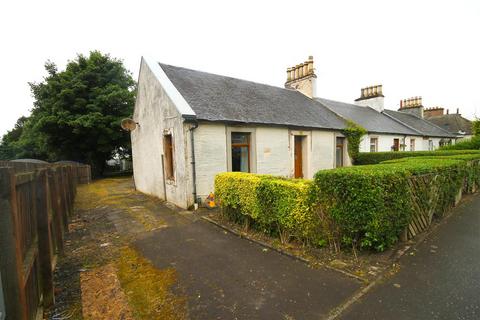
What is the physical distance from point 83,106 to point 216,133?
1808 centimetres

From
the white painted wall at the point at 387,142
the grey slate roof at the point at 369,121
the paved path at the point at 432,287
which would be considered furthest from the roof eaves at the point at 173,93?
the white painted wall at the point at 387,142

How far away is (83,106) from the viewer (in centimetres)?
2041

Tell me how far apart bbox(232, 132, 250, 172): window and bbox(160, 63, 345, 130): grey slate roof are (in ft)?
2.53

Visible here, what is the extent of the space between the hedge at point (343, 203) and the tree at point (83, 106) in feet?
64.4

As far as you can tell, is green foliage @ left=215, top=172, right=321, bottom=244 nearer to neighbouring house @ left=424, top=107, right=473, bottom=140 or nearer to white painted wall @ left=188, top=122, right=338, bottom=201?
white painted wall @ left=188, top=122, right=338, bottom=201

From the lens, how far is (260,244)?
503cm

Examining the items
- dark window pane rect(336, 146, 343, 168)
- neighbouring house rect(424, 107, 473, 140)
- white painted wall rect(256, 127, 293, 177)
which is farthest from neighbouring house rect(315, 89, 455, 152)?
neighbouring house rect(424, 107, 473, 140)

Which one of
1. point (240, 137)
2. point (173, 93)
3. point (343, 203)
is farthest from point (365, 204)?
point (173, 93)

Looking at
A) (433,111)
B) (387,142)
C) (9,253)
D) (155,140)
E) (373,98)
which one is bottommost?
(9,253)

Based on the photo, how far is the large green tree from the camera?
64.5ft

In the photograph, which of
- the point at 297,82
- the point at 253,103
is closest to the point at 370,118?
the point at 297,82

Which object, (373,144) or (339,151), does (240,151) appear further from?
(373,144)

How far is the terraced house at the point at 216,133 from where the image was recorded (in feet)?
27.7

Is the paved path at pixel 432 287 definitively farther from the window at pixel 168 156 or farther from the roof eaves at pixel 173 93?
the window at pixel 168 156
